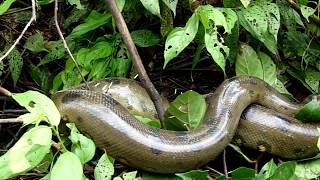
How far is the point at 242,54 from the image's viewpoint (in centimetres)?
297

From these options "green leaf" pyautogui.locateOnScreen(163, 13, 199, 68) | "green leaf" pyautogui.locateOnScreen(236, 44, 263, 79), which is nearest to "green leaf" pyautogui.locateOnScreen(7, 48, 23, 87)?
"green leaf" pyautogui.locateOnScreen(163, 13, 199, 68)

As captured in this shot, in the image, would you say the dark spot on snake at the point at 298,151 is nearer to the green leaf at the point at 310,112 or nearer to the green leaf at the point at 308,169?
the green leaf at the point at 308,169

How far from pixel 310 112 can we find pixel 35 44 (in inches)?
58.2

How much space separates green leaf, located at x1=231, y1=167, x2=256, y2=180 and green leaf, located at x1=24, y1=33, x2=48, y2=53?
1369 millimetres

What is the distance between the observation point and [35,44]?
10.00 ft

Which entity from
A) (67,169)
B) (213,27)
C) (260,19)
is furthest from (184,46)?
(67,169)

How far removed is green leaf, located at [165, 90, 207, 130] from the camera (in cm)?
247

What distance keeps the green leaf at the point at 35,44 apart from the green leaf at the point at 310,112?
1.39 meters

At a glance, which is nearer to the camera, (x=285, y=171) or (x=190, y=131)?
(x=285, y=171)

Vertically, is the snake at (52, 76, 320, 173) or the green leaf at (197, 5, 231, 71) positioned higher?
the green leaf at (197, 5, 231, 71)

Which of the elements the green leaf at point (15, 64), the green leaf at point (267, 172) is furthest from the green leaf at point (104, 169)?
the green leaf at point (15, 64)

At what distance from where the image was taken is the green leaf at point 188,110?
2473 millimetres

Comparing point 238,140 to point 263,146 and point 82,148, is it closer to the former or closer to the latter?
point 263,146

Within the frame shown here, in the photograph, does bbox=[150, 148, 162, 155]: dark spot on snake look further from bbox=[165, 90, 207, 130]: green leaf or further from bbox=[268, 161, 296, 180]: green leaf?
bbox=[268, 161, 296, 180]: green leaf
